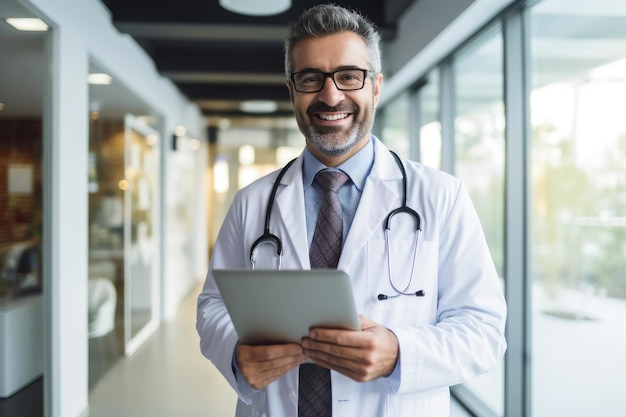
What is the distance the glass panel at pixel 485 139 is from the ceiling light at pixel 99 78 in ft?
9.50

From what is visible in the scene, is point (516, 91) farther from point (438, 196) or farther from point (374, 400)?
point (374, 400)

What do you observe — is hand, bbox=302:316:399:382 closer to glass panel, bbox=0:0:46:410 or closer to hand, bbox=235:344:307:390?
hand, bbox=235:344:307:390

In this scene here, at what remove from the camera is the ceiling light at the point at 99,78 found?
158 inches

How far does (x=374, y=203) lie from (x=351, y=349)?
461mm

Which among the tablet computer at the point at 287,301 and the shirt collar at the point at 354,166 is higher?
the shirt collar at the point at 354,166

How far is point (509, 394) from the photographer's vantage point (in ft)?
10.7

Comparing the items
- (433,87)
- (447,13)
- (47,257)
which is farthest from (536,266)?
(47,257)

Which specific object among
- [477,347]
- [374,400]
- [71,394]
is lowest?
[71,394]

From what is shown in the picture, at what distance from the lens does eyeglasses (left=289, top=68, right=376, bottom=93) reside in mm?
1321

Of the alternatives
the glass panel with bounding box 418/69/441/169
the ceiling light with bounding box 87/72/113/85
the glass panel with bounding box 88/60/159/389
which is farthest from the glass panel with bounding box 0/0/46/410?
the glass panel with bounding box 418/69/441/169

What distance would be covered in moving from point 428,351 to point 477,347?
0.14 meters

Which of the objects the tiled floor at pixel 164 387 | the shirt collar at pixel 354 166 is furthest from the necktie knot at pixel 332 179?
the tiled floor at pixel 164 387

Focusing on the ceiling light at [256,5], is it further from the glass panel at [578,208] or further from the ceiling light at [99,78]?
the glass panel at [578,208]

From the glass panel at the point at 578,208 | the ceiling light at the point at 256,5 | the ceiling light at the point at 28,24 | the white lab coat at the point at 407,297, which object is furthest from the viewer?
the ceiling light at the point at 256,5
